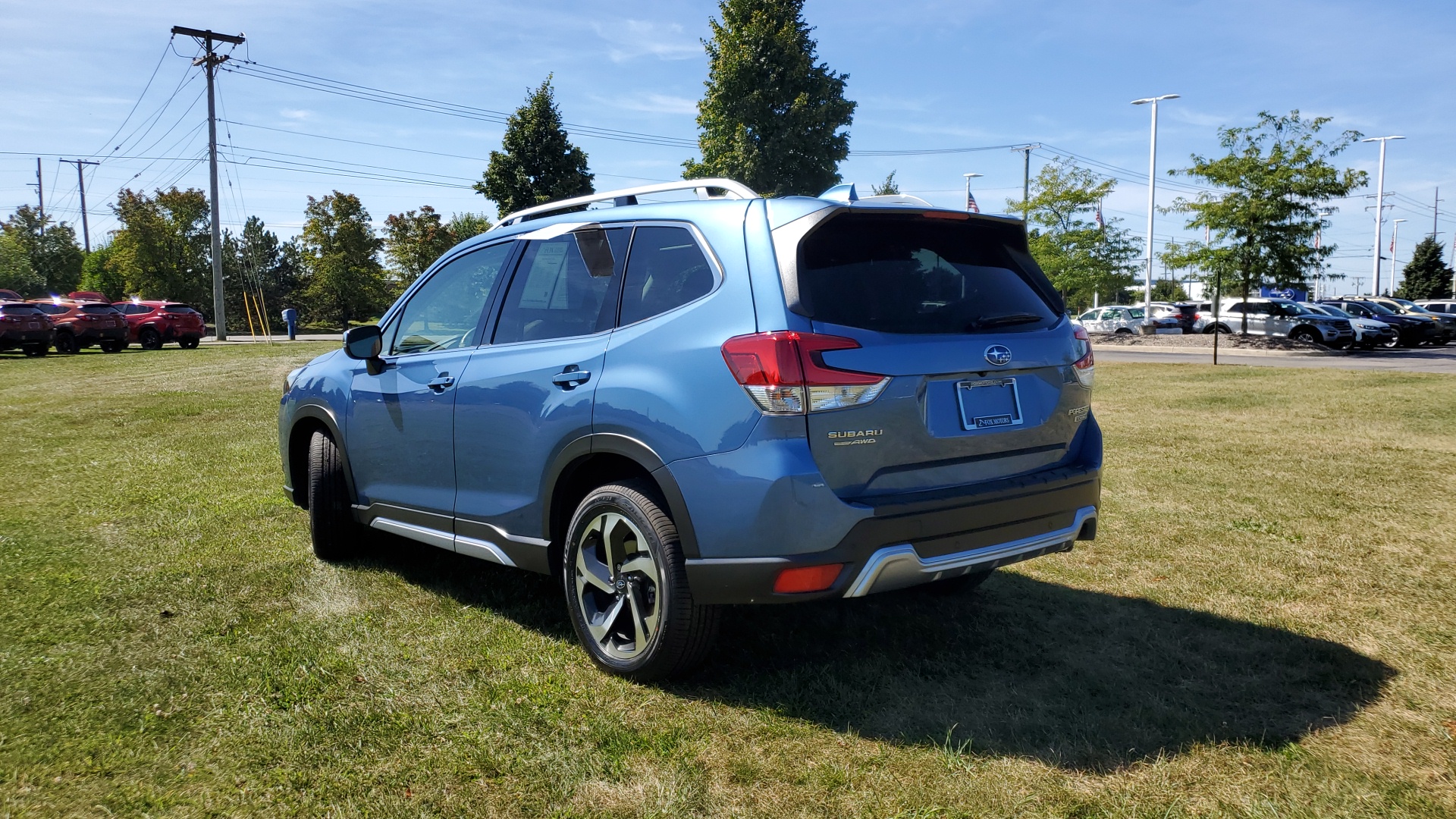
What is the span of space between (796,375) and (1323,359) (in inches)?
1093

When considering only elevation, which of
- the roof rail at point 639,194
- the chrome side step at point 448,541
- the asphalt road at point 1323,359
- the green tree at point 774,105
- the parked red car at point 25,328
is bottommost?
the asphalt road at point 1323,359

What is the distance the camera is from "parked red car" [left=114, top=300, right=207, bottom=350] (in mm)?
32250

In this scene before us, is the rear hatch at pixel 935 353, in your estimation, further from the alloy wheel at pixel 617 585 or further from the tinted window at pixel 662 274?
the alloy wheel at pixel 617 585

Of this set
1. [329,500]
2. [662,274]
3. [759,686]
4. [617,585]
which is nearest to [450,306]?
[329,500]

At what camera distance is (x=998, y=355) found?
3562mm

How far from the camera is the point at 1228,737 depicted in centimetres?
320

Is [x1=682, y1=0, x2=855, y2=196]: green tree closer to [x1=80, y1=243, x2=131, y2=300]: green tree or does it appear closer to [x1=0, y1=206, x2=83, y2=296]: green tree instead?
[x1=80, y1=243, x2=131, y2=300]: green tree

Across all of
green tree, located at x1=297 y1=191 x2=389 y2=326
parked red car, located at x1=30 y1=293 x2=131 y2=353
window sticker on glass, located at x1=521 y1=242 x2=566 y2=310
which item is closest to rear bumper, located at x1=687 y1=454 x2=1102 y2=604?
window sticker on glass, located at x1=521 y1=242 x2=566 y2=310

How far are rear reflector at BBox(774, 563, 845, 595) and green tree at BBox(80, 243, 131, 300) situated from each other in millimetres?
70379

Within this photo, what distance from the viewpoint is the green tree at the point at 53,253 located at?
7175cm

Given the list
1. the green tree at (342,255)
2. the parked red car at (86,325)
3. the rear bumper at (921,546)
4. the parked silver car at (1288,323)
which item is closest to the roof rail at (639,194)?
the rear bumper at (921,546)

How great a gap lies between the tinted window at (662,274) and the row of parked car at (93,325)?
97.8 feet

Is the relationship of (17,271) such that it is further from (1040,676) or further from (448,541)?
(1040,676)

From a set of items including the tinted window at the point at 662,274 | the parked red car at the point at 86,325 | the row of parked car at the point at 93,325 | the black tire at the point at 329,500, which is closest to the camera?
the tinted window at the point at 662,274
